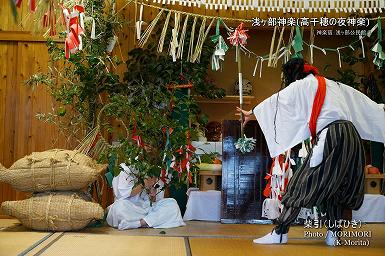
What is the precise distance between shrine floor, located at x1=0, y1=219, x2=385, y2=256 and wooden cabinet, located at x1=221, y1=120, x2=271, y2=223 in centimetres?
57

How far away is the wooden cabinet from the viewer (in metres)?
4.58

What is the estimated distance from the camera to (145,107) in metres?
4.67

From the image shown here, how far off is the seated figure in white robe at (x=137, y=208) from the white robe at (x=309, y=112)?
1.14 meters

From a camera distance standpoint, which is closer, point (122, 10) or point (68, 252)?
point (68, 252)

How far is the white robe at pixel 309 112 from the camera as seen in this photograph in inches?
122

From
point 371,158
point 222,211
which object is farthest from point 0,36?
point 371,158

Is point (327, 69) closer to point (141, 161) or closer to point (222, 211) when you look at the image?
point (222, 211)

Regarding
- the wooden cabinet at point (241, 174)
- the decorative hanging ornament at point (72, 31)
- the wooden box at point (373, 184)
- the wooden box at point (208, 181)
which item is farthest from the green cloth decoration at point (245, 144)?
the decorative hanging ornament at point (72, 31)

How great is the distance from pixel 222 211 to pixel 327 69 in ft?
8.21

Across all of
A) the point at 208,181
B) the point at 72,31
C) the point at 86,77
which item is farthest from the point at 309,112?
the point at 86,77

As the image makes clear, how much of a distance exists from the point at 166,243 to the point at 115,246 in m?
0.32

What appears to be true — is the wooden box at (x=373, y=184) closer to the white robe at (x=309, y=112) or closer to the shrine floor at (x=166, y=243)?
the shrine floor at (x=166, y=243)

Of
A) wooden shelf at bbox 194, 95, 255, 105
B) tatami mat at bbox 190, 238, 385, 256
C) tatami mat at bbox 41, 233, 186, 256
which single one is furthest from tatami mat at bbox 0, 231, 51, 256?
wooden shelf at bbox 194, 95, 255, 105

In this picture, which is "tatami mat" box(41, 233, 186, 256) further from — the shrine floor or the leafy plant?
the leafy plant
